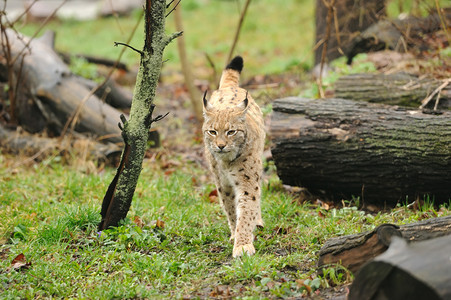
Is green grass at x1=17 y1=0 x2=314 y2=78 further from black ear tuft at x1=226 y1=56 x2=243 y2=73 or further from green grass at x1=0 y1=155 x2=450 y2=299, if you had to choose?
green grass at x1=0 y1=155 x2=450 y2=299

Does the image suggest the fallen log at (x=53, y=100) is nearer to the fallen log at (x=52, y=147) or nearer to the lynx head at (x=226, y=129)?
the fallen log at (x=52, y=147)

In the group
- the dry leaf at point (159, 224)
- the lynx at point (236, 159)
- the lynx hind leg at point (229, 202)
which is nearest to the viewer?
the lynx at point (236, 159)

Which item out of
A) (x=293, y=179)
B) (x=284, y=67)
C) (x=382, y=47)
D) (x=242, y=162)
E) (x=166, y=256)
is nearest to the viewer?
(x=166, y=256)

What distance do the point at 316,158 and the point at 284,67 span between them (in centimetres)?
661

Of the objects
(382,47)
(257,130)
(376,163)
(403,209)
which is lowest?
(403,209)

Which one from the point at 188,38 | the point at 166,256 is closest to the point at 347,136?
the point at 166,256

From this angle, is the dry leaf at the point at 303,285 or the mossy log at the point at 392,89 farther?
the mossy log at the point at 392,89

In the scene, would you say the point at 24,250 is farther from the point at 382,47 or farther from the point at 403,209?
the point at 382,47

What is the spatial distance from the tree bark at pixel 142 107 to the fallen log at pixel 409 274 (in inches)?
100

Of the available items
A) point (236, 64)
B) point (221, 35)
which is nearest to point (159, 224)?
point (236, 64)

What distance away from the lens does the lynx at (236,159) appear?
5348 mm

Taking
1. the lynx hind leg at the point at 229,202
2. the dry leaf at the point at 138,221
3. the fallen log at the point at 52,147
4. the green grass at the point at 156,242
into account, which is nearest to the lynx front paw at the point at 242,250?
the green grass at the point at 156,242

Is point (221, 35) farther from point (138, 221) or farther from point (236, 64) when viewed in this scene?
point (138, 221)

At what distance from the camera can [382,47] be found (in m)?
9.59
